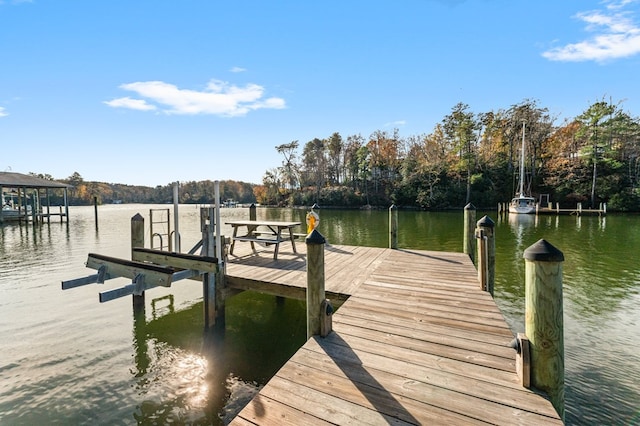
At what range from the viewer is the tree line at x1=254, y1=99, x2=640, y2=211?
3416 centimetres

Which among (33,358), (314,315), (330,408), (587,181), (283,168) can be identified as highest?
(283,168)

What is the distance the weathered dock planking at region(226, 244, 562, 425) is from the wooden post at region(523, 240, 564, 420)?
0.14 meters

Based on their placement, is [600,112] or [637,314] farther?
[600,112]

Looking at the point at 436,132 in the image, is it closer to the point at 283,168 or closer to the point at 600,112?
the point at 600,112

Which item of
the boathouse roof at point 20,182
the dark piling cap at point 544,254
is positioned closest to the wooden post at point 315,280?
the dark piling cap at point 544,254

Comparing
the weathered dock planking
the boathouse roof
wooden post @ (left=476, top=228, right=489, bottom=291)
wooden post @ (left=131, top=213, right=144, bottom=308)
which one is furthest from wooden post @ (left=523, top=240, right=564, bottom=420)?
the boathouse roof

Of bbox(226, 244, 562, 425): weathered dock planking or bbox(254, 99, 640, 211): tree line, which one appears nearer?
bbox(226, 244, 562, 425): weathered dock planking

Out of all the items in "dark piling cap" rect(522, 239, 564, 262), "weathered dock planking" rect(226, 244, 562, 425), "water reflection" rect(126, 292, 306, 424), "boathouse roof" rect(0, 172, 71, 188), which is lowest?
"water reflection" rect(126, 292, 306, 424)

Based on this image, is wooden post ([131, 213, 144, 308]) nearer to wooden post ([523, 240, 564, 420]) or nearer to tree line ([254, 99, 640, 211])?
wooden post ([523, 240, 564, 420])

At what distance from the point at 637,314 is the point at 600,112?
1562 inches

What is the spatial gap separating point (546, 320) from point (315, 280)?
6.20ft

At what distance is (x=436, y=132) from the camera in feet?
151

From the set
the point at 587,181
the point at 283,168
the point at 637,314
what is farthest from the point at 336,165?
the point at 637,314

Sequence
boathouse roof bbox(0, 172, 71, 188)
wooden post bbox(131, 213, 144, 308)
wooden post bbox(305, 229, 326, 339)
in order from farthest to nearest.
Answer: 1. boathouse roof bbox(0, 172, 71, 188)
2. wooden post bbox(131, 213, 144, 308)
3. wooden post bbox(305, 229, 326, 339)
